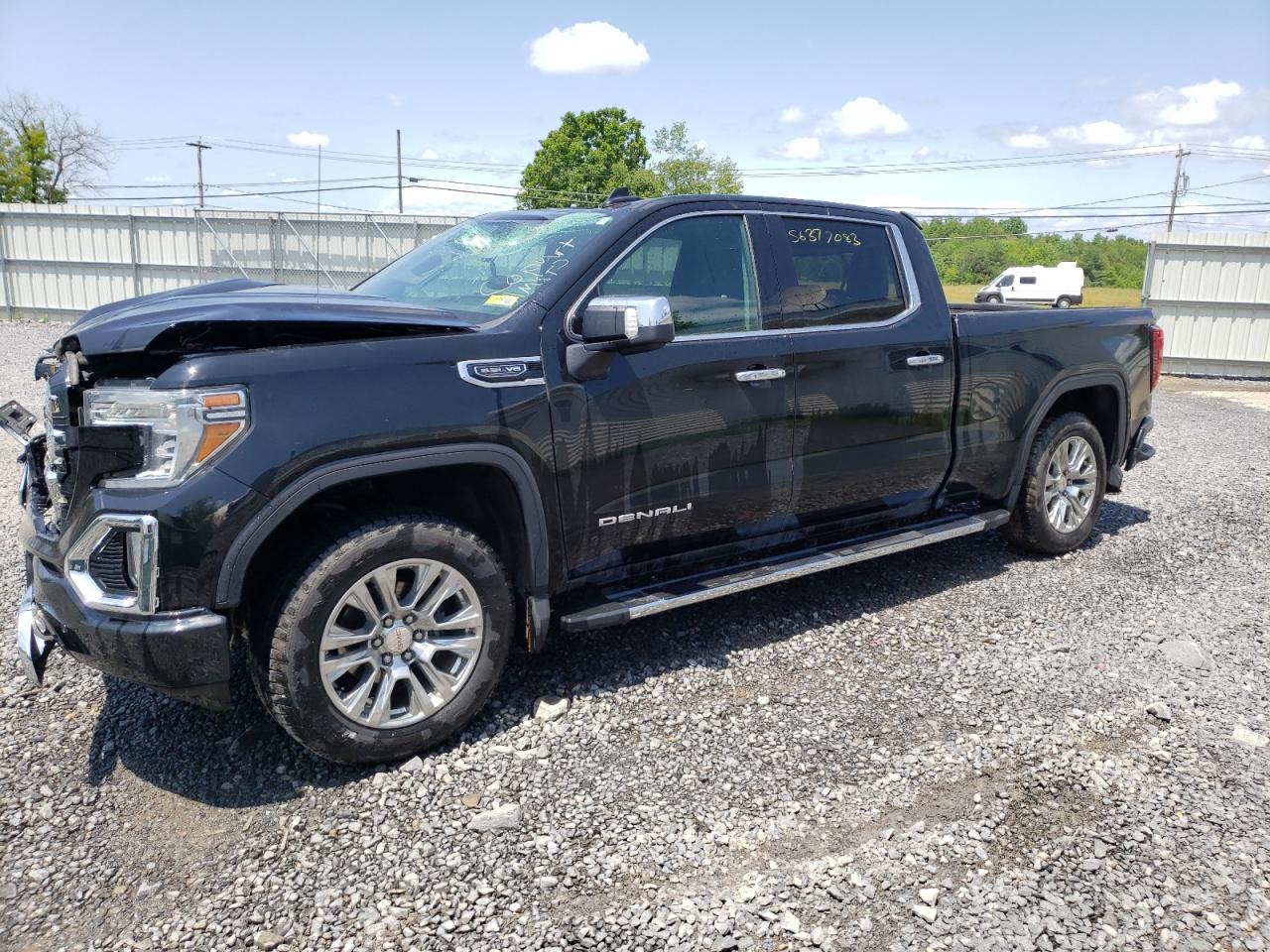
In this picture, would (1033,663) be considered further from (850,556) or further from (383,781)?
(383,781)

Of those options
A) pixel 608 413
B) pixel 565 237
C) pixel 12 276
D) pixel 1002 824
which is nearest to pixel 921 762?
pixel 1002 824

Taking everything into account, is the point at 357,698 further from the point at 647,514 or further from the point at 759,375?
the point at 759,375

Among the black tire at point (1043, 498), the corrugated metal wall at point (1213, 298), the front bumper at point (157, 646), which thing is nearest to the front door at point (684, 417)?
the front bumper at point (157, 646)

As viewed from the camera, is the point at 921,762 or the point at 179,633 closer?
the point at 179,633

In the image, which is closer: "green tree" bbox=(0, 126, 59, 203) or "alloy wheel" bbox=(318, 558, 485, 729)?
"alloy wheel" bbox=(318, 558, 485, 729)

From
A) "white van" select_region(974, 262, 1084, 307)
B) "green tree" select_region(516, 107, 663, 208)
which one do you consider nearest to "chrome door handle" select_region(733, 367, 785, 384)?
"white van" select_region(974, 262, 1084, 307)

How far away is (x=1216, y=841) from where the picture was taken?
117 inches

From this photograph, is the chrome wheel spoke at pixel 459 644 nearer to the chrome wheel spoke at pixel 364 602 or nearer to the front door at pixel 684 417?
the chrome wheel spoke at pixel 364 602

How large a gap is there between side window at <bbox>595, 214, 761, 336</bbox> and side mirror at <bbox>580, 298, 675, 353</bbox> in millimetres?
293

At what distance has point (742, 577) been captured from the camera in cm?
409

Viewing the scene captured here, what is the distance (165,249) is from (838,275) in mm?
23100

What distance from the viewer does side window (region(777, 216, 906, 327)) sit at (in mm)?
4336

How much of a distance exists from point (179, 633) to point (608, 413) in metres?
1.65

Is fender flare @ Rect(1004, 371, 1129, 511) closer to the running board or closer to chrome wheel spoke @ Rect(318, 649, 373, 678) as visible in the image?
the running board
